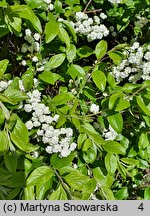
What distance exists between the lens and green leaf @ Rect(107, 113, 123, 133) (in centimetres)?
200

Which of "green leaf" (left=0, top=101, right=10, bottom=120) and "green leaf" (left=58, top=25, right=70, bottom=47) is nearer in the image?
"green leaf" (left=0, top=101, right=10, bottom=120)

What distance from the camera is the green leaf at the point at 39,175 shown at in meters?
1.84

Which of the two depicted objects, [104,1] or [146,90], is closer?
[146,90]

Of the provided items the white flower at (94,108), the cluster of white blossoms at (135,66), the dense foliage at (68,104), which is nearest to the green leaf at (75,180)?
the dense foliage at (68,104)

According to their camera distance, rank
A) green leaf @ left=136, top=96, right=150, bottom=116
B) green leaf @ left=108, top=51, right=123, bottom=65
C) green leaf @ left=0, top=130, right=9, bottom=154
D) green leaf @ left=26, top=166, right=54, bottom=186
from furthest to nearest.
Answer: green leaf @ left=108, top=51, right=123, bottom=65
green leaf @ left=136, top=96, right=150, bottom=116
green leaf @ left=26, top=166, right=54, bottom=186
green leaf @ left=0, top=130, right=9, bottom=154

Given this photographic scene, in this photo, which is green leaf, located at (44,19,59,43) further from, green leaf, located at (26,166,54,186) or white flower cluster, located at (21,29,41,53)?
green leaf, located at (26,166,54,186)

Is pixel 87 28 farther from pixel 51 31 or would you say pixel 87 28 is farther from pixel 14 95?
pixel 14 95

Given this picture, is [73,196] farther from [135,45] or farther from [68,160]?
[135,45]

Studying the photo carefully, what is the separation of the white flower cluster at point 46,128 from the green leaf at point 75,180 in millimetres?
91

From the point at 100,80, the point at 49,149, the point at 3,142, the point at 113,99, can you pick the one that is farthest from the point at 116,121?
the point at 3,142

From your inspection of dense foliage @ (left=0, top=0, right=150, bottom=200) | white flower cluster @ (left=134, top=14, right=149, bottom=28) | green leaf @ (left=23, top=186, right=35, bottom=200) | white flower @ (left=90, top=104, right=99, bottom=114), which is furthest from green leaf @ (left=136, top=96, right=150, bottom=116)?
white flower cluster @ (left=134, top=14, right=149, bottom=28)

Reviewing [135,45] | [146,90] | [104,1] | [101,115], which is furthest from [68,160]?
[104,1]

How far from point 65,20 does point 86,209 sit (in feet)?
2.86

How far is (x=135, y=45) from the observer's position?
2217 mm
